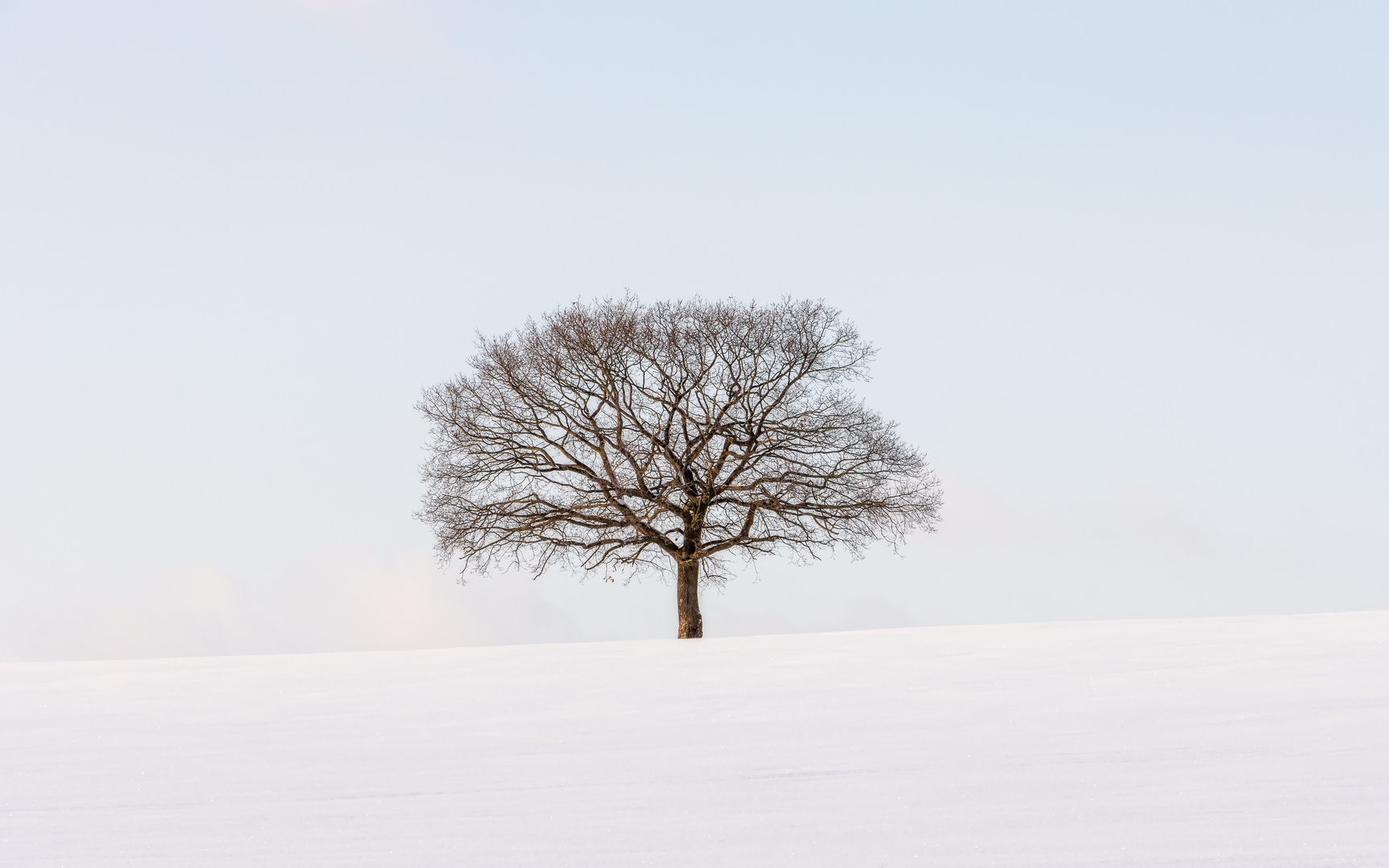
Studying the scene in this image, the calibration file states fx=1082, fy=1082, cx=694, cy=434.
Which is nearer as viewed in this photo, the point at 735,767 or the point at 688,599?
the point at 735,767

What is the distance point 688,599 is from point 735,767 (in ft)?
54.8

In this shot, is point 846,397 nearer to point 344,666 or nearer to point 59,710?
point 344,666

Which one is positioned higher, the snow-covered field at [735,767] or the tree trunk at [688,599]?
the tree trunk at [688,599]

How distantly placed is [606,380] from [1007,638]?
11.4 m

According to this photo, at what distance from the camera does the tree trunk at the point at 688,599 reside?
69.2 feet

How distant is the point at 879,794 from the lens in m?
3.97

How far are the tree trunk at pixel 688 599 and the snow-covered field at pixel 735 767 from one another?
40.6ft

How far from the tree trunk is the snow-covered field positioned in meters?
12.4

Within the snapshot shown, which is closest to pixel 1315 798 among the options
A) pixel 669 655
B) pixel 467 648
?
pixel 669 655

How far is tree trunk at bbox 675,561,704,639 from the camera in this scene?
69.2ft

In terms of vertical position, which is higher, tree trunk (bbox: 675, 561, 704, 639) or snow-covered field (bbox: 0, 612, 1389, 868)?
tree trunk (bbox: 675, 561, 704, 639)

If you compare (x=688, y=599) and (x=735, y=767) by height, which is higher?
(x=688, y=599)

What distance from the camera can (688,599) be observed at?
69.3 ft

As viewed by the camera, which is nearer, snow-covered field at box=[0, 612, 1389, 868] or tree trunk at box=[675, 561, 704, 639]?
snow-covered field at box=[0, 612, 1389, 868]
